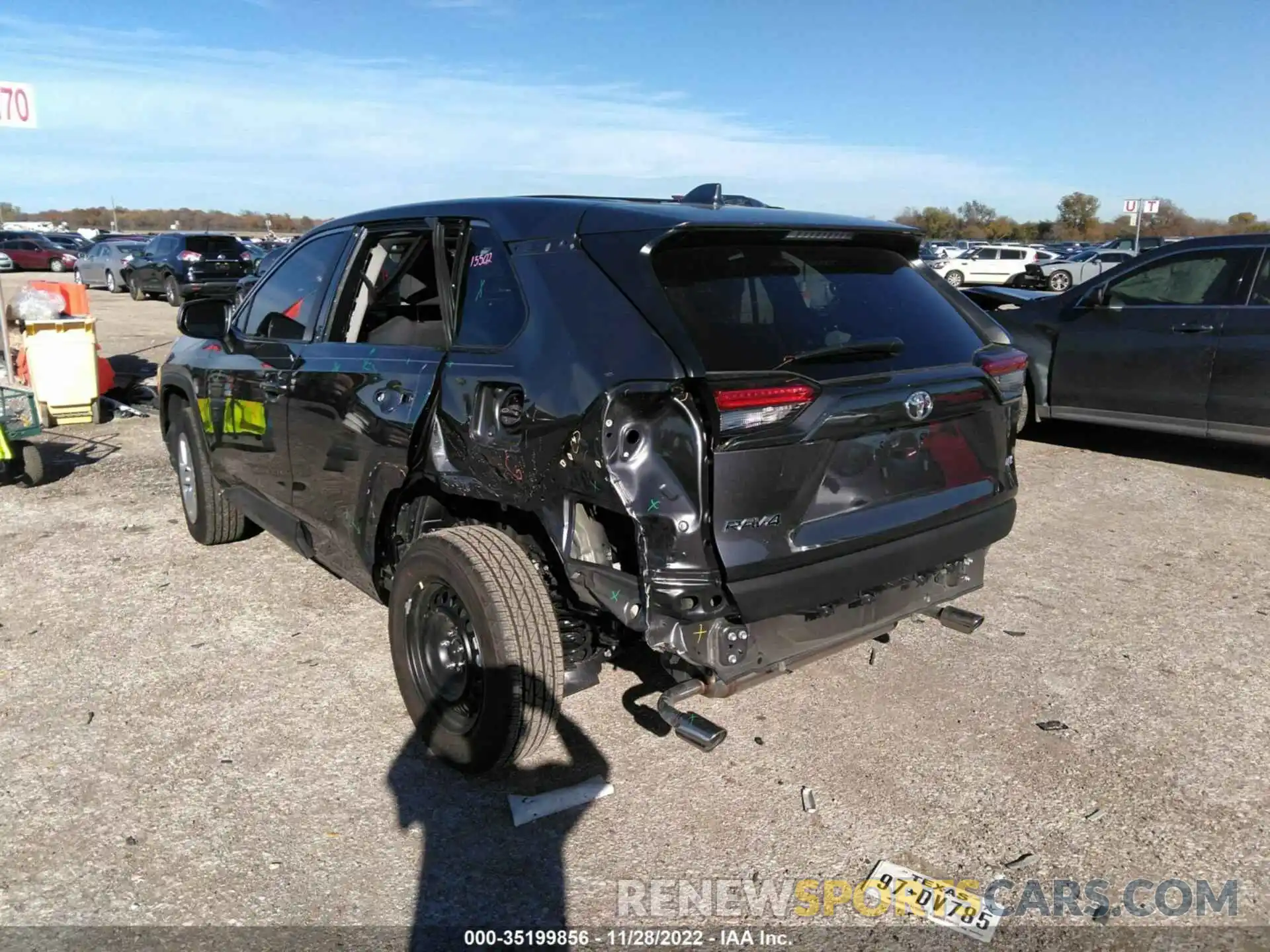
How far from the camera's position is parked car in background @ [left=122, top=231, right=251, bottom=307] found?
2100 cm

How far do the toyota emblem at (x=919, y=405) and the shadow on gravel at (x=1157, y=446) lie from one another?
5.54 m

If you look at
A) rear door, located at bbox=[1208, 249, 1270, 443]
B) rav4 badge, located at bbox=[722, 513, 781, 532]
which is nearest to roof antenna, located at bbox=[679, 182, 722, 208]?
rav4 badge, located at bbox=[722, 513, 781, 532]

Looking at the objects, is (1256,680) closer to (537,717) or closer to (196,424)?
(537,717)

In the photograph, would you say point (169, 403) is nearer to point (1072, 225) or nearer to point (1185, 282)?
point (1185, 282)

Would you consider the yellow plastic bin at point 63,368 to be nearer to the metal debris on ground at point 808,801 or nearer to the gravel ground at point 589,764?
the gravel ground at point 589,764

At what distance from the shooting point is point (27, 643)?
4.14m

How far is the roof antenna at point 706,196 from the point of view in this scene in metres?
3.36

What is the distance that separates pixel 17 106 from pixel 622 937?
909cm

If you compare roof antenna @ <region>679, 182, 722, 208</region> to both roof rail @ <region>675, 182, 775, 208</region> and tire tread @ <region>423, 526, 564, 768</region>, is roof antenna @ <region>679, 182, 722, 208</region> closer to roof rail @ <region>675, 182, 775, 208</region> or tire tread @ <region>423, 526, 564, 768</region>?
roof rail @ <region>675, 182, 775, 208</region>

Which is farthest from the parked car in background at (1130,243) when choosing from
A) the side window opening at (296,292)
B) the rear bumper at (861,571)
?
the side window opening at (296,292)

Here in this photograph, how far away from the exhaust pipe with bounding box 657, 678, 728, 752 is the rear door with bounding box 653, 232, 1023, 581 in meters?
0.46

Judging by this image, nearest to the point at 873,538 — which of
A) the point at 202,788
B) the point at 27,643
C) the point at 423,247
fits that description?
the point at 423,247

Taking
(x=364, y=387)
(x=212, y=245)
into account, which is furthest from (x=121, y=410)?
(x=212, y=245)

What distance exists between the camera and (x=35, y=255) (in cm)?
3738
